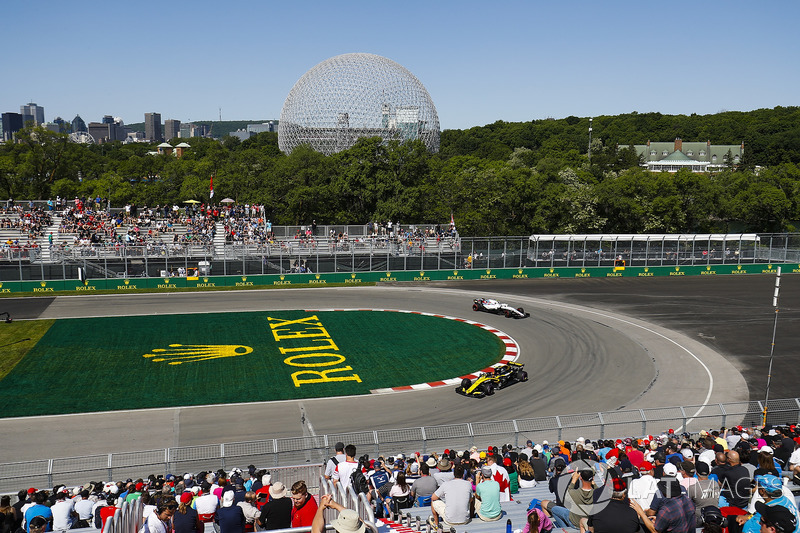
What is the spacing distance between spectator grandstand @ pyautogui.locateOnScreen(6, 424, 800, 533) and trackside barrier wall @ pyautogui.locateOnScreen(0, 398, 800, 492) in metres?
0.69

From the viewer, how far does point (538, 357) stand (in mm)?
32906

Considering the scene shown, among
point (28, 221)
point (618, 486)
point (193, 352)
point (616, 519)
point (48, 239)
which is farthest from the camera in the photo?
point (28, 221)

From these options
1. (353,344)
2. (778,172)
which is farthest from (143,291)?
(778,172)

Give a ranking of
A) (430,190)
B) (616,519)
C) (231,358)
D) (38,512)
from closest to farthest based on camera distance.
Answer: (616,519), (38,512), (231,358), (430,190)

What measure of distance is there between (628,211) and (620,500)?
61.9 metres

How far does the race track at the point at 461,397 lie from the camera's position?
2300 cm

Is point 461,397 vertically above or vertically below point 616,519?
below

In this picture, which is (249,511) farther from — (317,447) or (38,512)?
(317,447)

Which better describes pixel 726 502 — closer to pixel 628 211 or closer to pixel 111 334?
pixel 111 334

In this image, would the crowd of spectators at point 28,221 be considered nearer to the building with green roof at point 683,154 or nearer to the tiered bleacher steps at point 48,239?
the tiered bleacher steps at point 48,239

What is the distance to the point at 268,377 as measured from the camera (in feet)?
96.1

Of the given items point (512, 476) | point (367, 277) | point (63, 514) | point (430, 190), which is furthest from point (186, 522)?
point (430, 190)

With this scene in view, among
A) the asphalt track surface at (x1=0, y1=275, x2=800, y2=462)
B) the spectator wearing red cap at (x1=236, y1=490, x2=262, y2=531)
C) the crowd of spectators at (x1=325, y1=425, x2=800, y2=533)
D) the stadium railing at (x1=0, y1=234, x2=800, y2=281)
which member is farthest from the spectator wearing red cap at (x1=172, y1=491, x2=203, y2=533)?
the stadium railing at (x1=0, y1=234, x2=800, y2=281)

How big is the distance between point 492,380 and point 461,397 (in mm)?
1608
